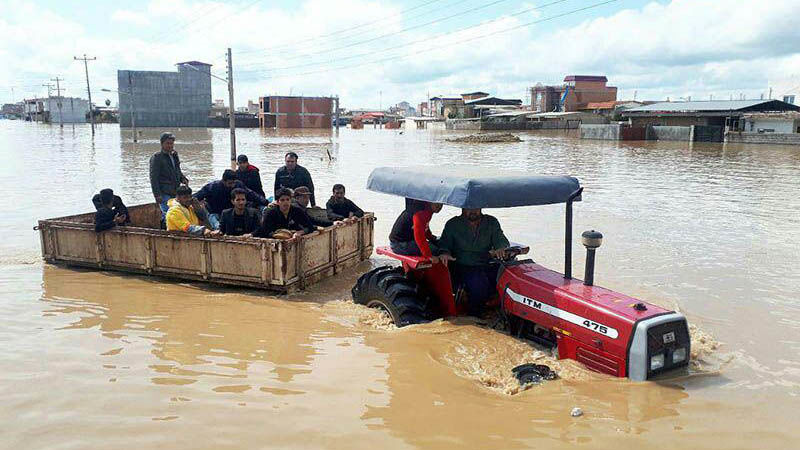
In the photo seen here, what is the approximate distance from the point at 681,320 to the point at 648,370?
565mm

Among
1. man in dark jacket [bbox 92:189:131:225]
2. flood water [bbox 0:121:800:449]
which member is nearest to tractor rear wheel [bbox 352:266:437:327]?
flood water [bbox 0:121:800:449]

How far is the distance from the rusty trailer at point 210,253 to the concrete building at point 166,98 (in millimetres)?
85069

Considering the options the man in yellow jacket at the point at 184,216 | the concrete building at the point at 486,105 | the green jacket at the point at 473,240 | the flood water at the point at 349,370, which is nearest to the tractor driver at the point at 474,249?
the green jacket at the point at 473,240

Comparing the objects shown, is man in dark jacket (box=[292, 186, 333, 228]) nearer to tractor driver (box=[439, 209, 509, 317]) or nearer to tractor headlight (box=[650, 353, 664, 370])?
tractor driver (box=[439, 209, 509, 317])

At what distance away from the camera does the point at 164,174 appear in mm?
9781

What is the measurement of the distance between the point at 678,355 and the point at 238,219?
5.74 metres

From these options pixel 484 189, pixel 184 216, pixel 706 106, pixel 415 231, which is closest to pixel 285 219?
pixel 184 216

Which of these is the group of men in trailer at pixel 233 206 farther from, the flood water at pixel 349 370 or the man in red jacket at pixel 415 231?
the man in red jacket at pixel 415 231

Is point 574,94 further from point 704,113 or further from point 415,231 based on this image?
point 415,231

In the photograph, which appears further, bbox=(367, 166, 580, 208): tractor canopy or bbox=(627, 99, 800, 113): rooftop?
bbox=(627, 99, 800, 113): rooftop

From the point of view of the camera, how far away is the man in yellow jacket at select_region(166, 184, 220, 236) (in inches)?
328

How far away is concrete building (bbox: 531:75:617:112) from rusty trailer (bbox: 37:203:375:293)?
81448 millimetres

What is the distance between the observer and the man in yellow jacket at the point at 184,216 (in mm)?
8344

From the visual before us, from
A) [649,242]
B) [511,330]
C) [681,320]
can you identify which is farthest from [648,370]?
[649,242]
